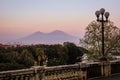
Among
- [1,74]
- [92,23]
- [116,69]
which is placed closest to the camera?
[1,74]

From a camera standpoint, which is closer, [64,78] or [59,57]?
[64,78]

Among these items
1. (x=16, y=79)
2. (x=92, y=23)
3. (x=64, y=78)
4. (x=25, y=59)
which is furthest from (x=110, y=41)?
(x=16, y=79)

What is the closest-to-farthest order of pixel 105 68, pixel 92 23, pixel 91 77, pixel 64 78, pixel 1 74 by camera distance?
pixel 1 74, pixel 64 78, pixel 91 77, pixel 105 68, pixel 92 23

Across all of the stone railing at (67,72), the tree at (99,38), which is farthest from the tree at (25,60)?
the stone railing at (67,72)

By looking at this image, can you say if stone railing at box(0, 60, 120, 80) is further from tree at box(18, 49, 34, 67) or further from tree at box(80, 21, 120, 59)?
tree at box(18, 49, 34, 67)

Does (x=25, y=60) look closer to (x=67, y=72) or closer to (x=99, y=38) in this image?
(x=99, y=38)

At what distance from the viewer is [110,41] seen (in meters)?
41.6

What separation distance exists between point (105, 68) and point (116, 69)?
5.90ft

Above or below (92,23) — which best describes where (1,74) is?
below

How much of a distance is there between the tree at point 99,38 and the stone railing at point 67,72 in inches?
853

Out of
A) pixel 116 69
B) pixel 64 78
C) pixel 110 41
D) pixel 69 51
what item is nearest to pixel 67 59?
pixel 69 51

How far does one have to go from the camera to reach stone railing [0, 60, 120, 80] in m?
12.3

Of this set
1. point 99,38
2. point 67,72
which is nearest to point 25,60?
point 99,38

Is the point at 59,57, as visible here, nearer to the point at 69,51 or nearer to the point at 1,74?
the point at 69,51
